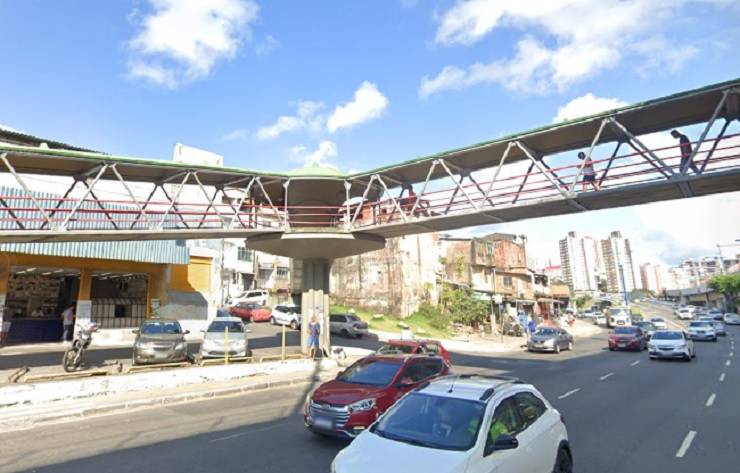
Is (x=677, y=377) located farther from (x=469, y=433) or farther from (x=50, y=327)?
(x=50, y=327)

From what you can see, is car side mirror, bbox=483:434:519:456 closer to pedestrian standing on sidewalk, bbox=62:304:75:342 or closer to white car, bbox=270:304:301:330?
pedestrian standing on sidewalk, bbox=62:304:75:342

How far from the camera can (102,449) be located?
7.82 meters

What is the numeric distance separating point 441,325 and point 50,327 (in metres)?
27.7

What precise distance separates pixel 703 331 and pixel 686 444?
34.5 m

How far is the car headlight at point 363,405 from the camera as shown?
7588mm

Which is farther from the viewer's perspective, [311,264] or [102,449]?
[311,264]

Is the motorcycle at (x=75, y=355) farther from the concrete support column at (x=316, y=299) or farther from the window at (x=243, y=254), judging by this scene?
the window at (x=243, y=254)

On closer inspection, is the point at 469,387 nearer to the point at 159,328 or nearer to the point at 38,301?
the point at 159,328

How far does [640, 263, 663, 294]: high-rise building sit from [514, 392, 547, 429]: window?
22092 cm

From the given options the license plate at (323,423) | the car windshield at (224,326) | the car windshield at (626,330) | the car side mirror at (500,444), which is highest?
the car windshield at (224,326)

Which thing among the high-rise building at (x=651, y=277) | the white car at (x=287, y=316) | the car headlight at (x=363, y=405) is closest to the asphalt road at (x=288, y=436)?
the car headlight at (x=363, y=405)

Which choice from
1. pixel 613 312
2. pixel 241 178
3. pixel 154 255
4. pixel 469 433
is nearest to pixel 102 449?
pixel 469 433

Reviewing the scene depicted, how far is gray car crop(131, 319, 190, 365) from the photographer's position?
1683 centimetres

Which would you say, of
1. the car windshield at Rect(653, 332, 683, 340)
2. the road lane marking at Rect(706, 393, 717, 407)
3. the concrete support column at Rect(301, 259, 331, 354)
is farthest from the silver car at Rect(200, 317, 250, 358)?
the car windshield at Rect(653, 332, 683, 340)
